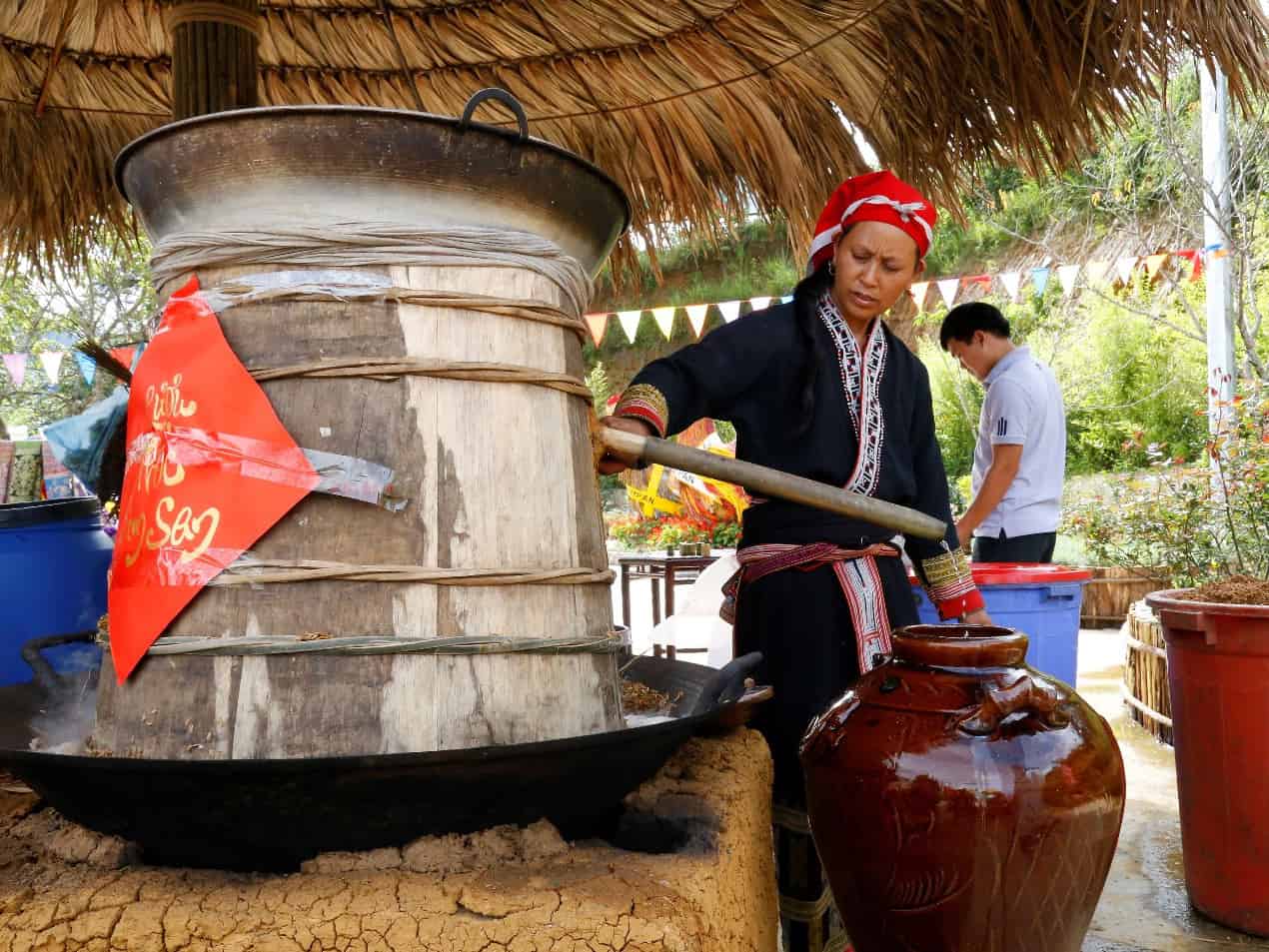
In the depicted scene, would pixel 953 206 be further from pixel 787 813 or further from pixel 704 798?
pixel 704 798

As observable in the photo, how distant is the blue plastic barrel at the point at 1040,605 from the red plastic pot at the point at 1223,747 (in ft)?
0.94

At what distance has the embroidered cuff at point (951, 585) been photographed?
207 cm

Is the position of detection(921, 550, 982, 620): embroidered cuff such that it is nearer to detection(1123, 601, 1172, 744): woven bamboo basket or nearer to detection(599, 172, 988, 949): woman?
detection(599, 172, 988, 949): woman

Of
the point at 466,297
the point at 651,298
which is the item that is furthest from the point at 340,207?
the point at 651,298

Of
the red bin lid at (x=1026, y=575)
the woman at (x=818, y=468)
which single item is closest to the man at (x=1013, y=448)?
the red bin lid at (x=1026, y=575)

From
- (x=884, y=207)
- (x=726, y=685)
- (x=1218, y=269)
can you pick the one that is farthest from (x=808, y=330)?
(x=1218, y=269)

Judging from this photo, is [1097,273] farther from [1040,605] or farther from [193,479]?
[193,479]

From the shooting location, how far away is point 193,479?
3.46ft

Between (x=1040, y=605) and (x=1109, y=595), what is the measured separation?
5595 mm

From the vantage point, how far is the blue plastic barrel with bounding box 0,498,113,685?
1.48 m

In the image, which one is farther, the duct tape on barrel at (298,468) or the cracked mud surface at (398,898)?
the duct tape on barrel at (298,468)

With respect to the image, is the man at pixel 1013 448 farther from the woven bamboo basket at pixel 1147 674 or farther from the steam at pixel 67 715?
the steam at pixel 67 715

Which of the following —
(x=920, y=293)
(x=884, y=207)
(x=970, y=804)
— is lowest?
(x=970, y=804)

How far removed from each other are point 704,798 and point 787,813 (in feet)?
2.49
